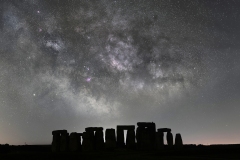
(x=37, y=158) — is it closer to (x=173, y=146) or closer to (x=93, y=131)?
(x=93, y=131)

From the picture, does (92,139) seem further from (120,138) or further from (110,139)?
(120,138)

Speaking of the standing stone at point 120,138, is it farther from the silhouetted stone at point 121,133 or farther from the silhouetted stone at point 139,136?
the silhouetted stone at point 139,136

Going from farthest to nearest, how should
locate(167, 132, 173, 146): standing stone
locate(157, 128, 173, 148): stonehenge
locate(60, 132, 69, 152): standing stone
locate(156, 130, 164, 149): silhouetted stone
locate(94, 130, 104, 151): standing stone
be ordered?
locate(167, 132, 173, 146): standing stone, locate(157, 128, 173, 148): stonehenge, locate(156, 130, 164, 149): silhouetted stone, locate(60, 132, 69, 152): standing stone, locate(94, 130, 104, 151): standing stone

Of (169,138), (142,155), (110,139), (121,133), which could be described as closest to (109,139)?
(110,139)

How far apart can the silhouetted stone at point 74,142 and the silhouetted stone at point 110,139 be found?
231 centimetres

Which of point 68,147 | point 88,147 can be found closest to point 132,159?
point 88,147

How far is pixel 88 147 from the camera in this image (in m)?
20.9

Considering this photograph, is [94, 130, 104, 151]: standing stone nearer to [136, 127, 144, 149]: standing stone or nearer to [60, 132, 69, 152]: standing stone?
[60, 132, 69, 152]: standing stone

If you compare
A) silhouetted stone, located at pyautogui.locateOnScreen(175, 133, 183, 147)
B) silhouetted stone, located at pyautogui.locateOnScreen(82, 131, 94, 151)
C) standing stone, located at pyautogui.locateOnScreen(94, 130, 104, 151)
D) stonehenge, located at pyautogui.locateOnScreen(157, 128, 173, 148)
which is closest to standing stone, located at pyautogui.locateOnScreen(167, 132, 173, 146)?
stonehenge, located at pyautogui.locateOnScreen(157, 128, 173, 148)

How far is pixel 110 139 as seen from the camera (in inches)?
829

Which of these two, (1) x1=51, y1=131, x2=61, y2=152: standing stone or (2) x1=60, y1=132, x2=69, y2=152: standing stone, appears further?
(1) x1=51, y1=131, x2=61, y2=152: standing stone

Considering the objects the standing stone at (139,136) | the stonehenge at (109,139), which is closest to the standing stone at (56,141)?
the stonehenge at (109,139)

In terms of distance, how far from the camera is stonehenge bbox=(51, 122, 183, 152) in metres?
21.1

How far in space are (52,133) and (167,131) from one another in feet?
30.5
